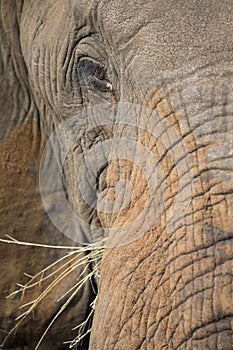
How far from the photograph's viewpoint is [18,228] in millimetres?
2973

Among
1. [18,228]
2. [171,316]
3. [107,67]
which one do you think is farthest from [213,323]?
[18,228]

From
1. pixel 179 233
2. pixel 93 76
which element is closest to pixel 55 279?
pixel 93 76

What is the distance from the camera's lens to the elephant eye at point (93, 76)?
7.88 ft

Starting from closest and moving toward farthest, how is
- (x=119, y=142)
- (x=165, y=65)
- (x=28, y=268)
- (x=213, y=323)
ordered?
(x=213, y=323) < (x=165, y=65) < (x=119, y=142) < (x=28, y=268)

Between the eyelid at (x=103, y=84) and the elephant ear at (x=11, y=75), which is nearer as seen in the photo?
the eyelid at (x=103, y=84)

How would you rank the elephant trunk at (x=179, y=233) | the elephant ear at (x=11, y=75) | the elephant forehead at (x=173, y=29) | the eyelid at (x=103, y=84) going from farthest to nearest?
the elephant ear at (x=11, y=75) → the eyelid at (x=103, y=84) → the elephant forehead at (x=173, y=29) → the elephant trunk at (x=179, y=233)

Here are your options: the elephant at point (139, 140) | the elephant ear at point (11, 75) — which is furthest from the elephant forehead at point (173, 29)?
the elephant ear at point (11, 75)

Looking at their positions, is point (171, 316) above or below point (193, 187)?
below

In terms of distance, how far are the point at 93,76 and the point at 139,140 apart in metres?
0.33

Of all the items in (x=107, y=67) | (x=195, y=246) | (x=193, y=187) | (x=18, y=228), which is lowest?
(x=195, y=246)

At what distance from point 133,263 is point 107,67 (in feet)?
1.76

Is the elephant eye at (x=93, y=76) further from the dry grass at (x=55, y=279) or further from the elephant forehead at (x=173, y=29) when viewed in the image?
the dry grass at (x=55, y=279)

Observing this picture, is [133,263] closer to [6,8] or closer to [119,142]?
[119,142]

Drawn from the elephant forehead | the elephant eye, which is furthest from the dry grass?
the elephant forehead
